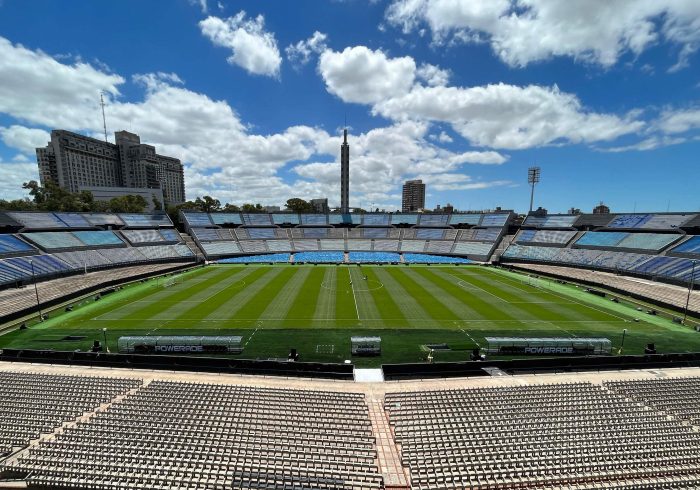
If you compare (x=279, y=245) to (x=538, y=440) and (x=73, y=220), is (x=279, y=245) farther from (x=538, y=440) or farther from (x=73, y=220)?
(x=538, y=440)

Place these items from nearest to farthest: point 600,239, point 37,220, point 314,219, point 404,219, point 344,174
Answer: point 37,220 → point 600,239 → point 404,219 → point 314,219 → point 344,174

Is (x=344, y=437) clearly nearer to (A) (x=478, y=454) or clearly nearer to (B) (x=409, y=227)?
(A) (x=478, y=454)

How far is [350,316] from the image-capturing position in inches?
1342

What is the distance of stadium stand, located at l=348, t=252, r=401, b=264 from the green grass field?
723 inches

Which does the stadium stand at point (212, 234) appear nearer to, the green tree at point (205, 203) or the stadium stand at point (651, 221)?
the green tree at point (205, 203)

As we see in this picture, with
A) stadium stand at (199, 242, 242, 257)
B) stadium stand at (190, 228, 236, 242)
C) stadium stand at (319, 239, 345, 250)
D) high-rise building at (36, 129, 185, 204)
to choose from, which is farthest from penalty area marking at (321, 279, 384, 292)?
high-rise building at (36, 129, 185, 204)

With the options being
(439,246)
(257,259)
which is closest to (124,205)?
(257,259)

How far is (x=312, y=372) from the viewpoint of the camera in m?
21.2

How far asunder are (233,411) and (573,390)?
20.5 m

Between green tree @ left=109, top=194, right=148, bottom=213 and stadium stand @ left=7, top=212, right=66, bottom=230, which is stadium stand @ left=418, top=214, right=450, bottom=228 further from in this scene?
green tree @ left=109, top=194, right=148, bottom=213

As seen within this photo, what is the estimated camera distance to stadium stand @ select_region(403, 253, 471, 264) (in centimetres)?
7144

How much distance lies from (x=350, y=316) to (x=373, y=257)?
138 ft

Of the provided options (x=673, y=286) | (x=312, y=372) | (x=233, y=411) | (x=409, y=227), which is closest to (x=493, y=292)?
(x=673, y=286)

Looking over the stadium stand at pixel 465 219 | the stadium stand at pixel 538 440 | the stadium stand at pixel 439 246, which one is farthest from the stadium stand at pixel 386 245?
the stadium stand at pixel 538 440
